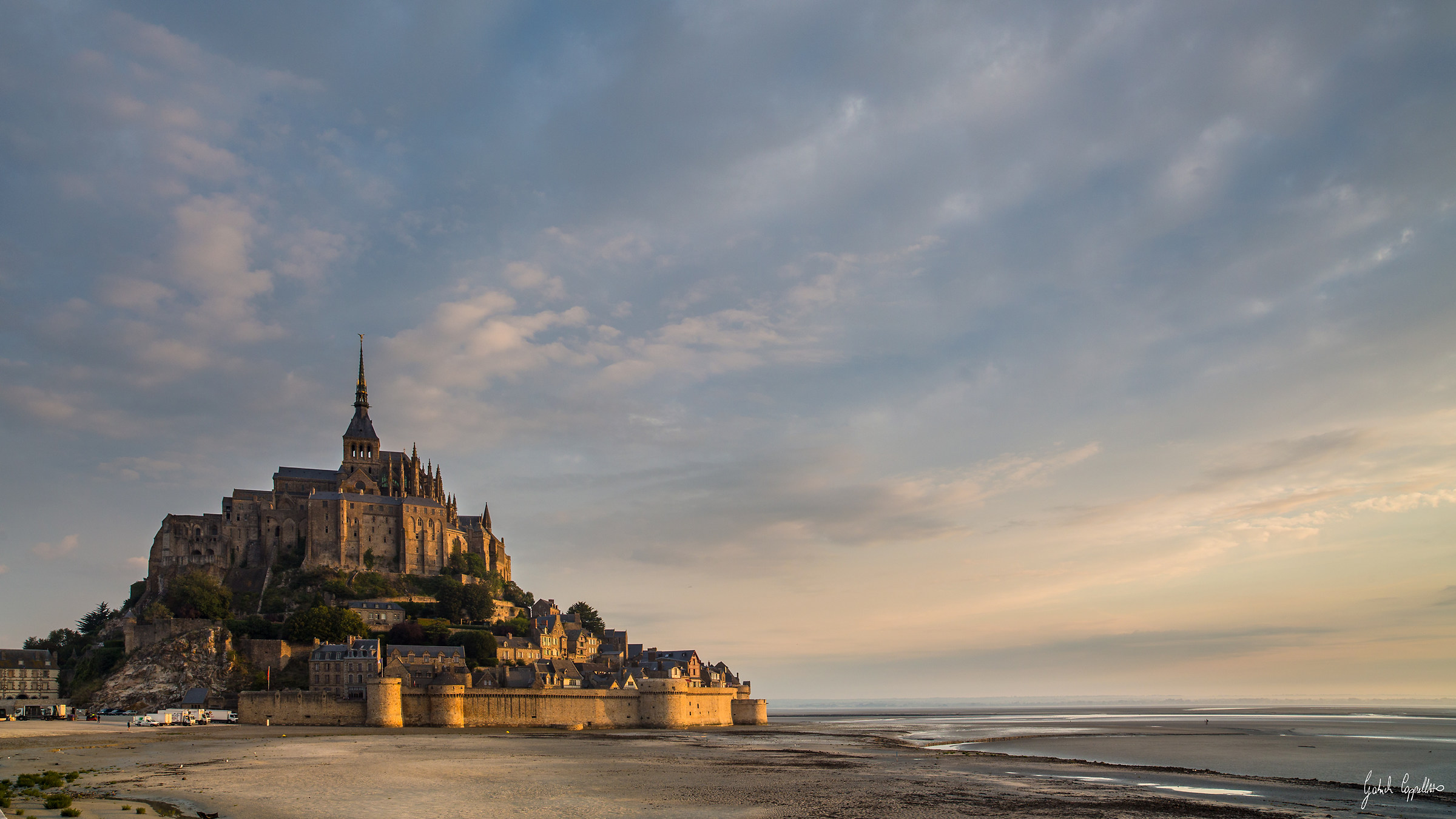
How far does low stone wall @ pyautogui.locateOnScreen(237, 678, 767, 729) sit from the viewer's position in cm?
6362

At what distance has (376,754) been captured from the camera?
4272 centimetres

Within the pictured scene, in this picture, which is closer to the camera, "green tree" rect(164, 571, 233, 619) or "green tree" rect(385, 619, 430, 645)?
"green tree" rect(164, 571, 233, 619)

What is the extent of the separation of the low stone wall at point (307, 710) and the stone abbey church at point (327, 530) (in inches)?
1021

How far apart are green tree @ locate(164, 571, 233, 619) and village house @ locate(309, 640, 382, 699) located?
11.9m

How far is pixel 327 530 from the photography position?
302 ft

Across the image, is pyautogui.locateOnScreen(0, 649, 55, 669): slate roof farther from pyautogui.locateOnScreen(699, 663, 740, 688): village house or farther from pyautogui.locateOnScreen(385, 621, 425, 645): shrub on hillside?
pyautogui.locateOnScreen(699, 663, 740, 688): village house

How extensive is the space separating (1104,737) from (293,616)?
6482cm

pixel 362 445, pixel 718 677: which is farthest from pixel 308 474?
pixel 718 677

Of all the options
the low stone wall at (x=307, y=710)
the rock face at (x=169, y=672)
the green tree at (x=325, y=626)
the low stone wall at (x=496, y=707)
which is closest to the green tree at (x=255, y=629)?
the green tree at (x=325, y=626)

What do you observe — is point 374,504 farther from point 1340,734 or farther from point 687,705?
point 1340,734

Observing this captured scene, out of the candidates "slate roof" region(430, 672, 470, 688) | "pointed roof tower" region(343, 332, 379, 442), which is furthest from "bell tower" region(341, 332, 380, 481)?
"slate roof" region(430, 672, 470, 688)

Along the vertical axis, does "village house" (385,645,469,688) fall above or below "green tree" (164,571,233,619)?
below

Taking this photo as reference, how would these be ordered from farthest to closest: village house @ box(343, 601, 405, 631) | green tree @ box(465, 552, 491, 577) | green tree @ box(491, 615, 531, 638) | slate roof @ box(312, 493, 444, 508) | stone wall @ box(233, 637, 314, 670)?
1. green tree @ box(465, 552, 491, 577)
2. slate roof @ box(312, 493, 444, 508)
3. green tree @ box(491, 615, 531, 638)
4. village house @ box(343, 601, 405, 631)
5. stone wall @ box(233, 637, 314, 670)

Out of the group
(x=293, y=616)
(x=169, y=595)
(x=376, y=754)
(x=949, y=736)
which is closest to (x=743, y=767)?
(x=376, y=754)
